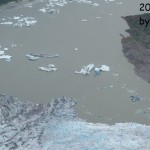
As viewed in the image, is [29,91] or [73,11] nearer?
[29,91]

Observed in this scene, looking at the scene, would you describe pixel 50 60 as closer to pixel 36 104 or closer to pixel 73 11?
pixel 36 104

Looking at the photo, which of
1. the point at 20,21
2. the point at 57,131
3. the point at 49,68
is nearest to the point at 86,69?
the point at 49,68

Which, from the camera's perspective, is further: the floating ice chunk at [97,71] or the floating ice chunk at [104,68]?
the floating ice chunk at [104,68]

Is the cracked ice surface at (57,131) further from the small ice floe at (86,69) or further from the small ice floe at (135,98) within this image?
the small ice floe at (86,69)

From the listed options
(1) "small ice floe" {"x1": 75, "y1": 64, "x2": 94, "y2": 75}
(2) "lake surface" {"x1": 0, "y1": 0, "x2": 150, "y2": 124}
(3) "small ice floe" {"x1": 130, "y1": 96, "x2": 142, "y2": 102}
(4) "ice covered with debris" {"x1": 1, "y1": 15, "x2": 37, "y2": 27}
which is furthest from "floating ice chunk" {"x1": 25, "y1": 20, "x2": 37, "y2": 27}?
(3) "small ice floe" {"x1": 130, "y1": 96, "x2": 142, "y2": 102}

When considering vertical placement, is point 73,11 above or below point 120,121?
above

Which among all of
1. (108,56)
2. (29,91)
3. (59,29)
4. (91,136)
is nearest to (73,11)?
(59,29)

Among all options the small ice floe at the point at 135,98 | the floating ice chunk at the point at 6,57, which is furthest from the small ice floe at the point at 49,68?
the small ice floe at the point at 135,98
